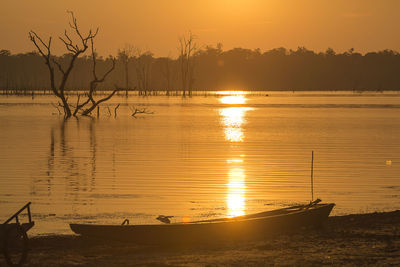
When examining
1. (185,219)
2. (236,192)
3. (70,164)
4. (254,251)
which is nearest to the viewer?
(254,251)

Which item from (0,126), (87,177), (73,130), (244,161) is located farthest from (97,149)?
(0,126)

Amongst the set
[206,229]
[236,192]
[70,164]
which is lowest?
[70,164]

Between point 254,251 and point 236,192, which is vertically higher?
point 254,251

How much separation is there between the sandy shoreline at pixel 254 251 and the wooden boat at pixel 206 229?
0.15 m

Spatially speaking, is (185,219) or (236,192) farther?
(236,192)

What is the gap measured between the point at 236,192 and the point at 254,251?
20.6ft

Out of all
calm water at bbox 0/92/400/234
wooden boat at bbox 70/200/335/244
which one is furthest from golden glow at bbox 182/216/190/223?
wooden boat at bbox 70/200/335/244

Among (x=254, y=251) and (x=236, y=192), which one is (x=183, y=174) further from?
(x=254, y=251)

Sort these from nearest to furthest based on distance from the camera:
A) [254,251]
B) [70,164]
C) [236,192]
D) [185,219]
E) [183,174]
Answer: [254,251] → [185,219] → [236,192] → [183,174] → [70,164]

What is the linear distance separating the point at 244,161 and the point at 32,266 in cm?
1480

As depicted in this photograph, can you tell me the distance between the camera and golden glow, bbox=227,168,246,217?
13.8m

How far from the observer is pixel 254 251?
32.4 ft

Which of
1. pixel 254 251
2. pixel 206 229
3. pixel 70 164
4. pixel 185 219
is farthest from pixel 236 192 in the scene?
pixel 70 164

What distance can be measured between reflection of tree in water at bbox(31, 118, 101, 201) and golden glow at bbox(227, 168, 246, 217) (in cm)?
336
